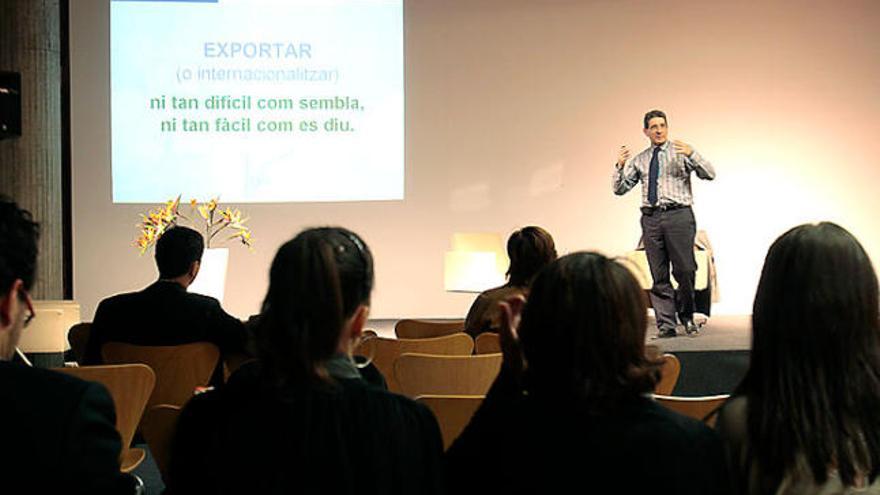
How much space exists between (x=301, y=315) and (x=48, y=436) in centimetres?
37

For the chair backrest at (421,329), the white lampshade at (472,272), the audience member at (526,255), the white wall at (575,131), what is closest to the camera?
the audience member at (526,255)

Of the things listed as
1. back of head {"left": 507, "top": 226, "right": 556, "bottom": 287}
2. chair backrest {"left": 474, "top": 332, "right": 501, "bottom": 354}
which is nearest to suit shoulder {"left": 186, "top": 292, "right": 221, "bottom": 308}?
chair backrest {"left": 474, "top": 332, "right": 501, "bottom": 354}

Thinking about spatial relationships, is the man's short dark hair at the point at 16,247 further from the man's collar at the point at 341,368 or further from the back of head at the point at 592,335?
the back of head at the point at 592,335

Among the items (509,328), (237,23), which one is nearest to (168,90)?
(237,23)

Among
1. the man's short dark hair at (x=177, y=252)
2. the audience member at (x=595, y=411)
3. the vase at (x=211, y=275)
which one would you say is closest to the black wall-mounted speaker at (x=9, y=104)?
the vase at (x=211, y=275)

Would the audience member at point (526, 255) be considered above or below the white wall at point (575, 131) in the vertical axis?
below

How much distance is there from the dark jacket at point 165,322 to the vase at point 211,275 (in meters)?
2.01

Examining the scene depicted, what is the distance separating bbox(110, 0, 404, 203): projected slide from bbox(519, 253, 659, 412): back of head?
6944 mm

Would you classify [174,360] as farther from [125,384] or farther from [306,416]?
[306,416]

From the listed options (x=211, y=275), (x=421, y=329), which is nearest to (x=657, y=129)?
(x=421, y=329)

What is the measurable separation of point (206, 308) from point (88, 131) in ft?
18.2

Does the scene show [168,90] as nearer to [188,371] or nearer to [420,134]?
[420,134]

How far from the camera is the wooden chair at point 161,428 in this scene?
246cm

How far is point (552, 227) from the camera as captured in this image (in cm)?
880
